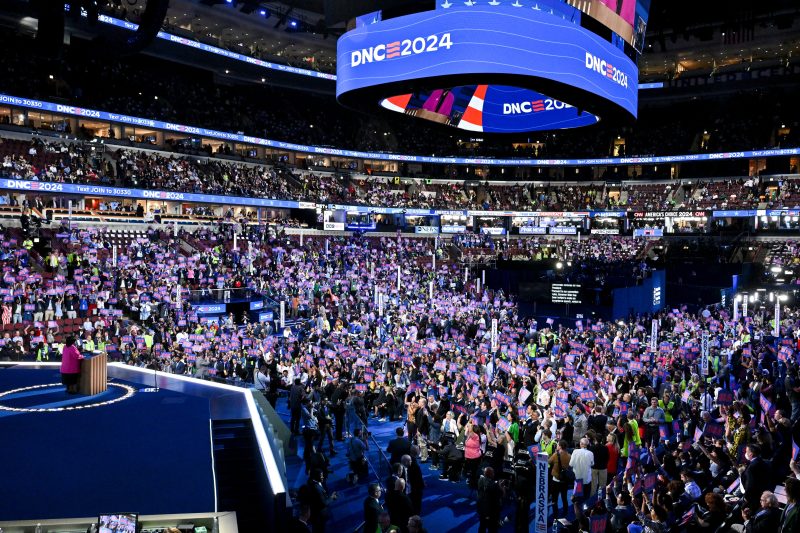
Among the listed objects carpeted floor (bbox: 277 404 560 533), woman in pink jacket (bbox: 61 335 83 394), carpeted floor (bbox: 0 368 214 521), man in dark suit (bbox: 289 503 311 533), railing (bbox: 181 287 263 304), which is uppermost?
railing (bbox: 181 287 263 304)

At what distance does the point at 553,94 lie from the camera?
40.4ft

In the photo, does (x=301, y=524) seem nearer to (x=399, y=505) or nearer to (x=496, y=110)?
(x=399, y=505)

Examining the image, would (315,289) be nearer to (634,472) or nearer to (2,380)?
(2,380)

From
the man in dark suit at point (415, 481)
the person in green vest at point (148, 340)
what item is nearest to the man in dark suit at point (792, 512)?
the man in dark suit at point (415, 481)

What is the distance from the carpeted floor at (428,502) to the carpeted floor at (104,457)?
2441mm

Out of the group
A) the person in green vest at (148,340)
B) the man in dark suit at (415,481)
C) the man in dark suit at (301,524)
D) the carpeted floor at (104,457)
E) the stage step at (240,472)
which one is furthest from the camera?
the person in green vest at (148,340)

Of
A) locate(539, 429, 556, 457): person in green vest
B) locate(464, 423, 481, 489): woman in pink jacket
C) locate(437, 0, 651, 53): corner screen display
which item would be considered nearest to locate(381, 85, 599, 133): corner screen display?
locate(437, 0, 651, 53): corner screen display

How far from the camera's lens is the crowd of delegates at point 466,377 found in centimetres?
937

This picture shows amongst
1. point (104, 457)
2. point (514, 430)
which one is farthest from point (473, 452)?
point (104, 457)

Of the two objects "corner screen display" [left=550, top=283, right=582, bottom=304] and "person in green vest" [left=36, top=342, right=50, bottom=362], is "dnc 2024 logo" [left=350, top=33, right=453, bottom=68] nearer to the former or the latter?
"person in green vest" [left=36, top=342, right=50, bottom=362]

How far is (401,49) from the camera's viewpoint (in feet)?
38.1

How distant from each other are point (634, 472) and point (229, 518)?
563cm

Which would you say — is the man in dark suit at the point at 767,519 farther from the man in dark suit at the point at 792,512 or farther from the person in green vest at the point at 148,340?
the person in green vest at the point at 148,340

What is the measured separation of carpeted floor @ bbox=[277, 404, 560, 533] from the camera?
1055 cm
